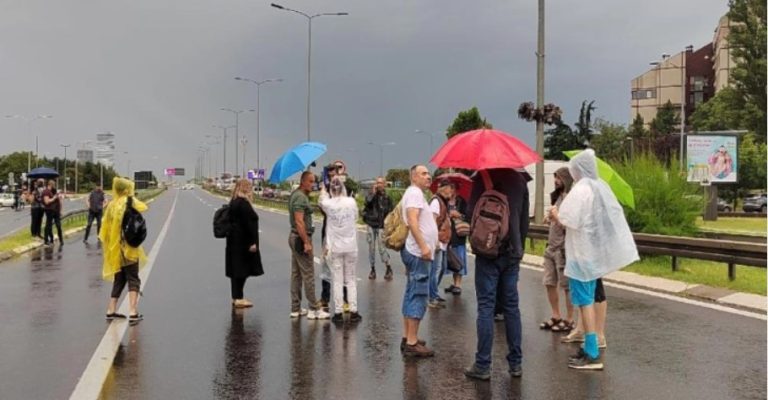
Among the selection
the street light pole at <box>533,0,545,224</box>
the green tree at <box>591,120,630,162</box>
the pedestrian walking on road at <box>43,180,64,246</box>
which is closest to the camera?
the street light pole at <box>533,0,545,224</box>

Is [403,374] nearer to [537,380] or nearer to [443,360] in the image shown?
[443,360]

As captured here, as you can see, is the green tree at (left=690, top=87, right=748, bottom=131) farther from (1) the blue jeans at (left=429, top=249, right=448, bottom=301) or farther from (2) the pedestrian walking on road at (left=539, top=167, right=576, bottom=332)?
(2) the pedestrian walking on road at (left=539, top=167, right=576, bottom=332)

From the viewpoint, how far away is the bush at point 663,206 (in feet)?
55.4

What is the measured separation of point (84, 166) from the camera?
141250 mm

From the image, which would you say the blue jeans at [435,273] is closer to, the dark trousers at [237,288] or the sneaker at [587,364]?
the dark trousers at [237,288]

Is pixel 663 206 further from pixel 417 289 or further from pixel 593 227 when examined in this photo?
pixel 417 289

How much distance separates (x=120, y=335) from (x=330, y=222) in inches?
106

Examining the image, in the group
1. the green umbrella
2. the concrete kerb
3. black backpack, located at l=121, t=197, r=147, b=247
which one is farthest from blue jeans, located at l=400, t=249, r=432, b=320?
the concrete kerb

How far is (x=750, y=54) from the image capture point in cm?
6619

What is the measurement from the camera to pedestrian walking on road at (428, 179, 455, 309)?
8633mm

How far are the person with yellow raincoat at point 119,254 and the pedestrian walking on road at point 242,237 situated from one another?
1188 mm

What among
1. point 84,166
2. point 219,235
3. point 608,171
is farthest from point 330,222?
point 84,166

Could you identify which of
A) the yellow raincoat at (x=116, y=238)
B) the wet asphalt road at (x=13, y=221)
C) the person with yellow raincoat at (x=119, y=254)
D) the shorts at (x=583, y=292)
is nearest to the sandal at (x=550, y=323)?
the shorts at (x=583, y=292)

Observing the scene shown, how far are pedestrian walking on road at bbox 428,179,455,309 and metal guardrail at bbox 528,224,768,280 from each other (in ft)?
14.6
